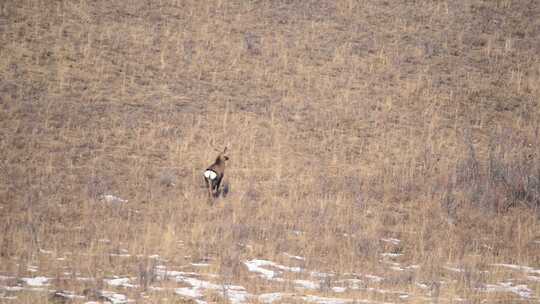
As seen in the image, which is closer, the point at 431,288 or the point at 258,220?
the point at 431,288

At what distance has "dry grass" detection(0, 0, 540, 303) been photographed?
11344 millimetres

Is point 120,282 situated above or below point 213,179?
below

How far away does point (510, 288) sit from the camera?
10.2 m

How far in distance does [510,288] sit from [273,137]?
28.2 ft

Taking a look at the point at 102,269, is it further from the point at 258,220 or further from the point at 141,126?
the point at 141,126

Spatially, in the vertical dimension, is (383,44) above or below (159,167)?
above

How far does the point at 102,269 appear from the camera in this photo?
9914 millimetres

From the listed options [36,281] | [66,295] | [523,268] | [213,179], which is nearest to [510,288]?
[523,268]

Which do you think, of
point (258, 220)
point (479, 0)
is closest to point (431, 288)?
point (258, 220)

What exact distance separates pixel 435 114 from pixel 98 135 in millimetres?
9483

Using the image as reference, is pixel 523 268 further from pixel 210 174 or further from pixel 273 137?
pixel 273 137

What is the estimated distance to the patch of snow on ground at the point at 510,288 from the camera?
1002 cm

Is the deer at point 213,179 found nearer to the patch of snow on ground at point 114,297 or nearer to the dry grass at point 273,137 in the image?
the dry grass at point 273,137

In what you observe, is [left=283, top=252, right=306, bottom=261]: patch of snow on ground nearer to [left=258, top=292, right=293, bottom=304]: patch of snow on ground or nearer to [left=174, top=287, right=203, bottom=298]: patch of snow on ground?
[left=258, top=292, right=293, bottom=304]: patch of snow on ground
